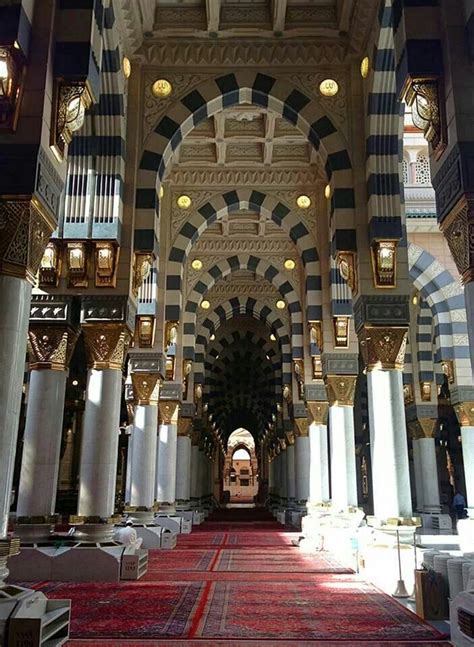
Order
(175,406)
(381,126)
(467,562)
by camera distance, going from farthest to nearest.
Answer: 1. (175,406)
2. (381,126)
3. (467,562)

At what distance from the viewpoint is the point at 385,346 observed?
8.67 meters

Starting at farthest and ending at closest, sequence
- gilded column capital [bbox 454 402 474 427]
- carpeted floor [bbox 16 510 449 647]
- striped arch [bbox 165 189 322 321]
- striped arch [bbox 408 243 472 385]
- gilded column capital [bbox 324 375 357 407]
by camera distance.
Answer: striped arch [bbox 408 243 472 385], gilded column capital [bbox 454 402 474 427], striped arch [bbox 165 189 322 321], gilded column capital [bbox 324 375 357 407], carpeted floor [bbox 16 510 449 647]

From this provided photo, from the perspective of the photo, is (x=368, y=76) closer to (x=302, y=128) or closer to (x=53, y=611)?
(x=302, y=128)

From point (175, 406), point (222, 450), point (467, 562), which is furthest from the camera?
point (222, 450)

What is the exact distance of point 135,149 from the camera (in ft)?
30.7

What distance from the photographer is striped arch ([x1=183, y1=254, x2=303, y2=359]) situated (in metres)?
15.7

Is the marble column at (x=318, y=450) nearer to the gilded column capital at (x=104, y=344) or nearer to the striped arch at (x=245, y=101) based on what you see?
the striped arch at (x=245, y=101)

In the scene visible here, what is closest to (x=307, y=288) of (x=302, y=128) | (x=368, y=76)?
(x=302, y=128)

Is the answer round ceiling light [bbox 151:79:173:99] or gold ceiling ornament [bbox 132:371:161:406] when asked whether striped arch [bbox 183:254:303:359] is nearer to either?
gold ceiling ornament [bbox 132:371:161:406]

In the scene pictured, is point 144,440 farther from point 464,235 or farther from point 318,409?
point 464,235

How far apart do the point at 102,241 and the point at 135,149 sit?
1.76m

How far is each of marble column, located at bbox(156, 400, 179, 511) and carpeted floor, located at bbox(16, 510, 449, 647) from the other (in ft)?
17.1

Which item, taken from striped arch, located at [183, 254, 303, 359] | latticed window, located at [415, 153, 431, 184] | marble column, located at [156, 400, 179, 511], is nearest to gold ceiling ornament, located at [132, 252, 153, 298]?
marble column, located at [156, 400, 179, 511]

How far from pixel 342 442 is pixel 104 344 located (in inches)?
201
